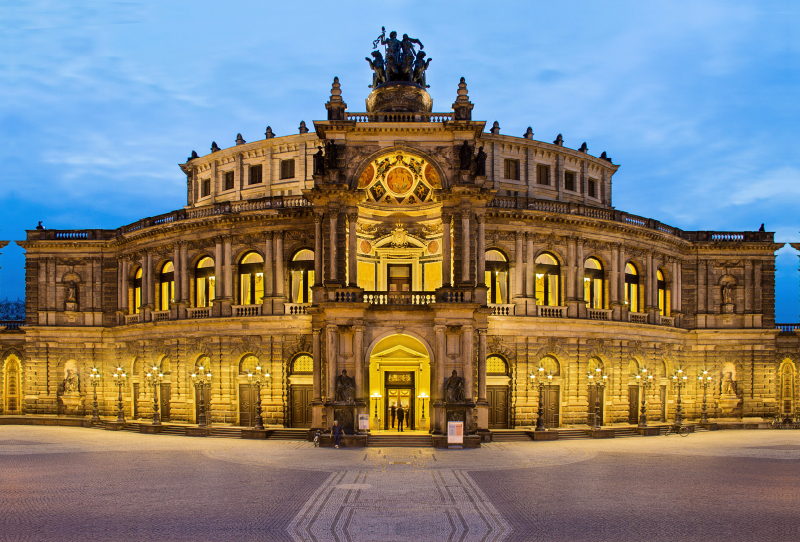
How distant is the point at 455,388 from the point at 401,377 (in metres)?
6.91

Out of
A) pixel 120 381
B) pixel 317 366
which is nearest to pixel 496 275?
pixel 317 366

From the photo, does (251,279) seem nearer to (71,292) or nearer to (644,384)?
(71,292)

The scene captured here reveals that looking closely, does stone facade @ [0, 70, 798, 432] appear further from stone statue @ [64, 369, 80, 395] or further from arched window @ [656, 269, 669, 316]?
stone statue @ [64, 369, 80, 395]

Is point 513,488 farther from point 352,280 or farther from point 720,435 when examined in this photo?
point 720,435

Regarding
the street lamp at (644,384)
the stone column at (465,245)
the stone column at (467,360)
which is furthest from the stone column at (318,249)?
the street lamp at (644,384)

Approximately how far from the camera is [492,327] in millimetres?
50031

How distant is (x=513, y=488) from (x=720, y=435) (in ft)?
97.8

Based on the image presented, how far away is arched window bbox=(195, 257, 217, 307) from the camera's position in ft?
181

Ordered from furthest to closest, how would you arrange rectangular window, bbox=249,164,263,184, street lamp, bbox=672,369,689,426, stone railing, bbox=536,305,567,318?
rectangular window, bbox=249,164,263,184 < street lamp, bbox=672,369,689,426 < stone railing, bbox=536,305,567,318

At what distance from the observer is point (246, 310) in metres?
52.7

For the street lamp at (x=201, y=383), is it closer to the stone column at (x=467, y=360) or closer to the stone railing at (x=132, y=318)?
the stone railing at (x=132, y=318)

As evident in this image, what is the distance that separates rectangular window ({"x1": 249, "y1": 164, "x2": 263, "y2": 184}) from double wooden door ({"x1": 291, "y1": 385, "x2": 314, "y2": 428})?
17277 millimetres

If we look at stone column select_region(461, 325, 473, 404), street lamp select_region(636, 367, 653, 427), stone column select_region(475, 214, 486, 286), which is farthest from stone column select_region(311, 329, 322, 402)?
street lamp select_region(636, 367, 653, 427)

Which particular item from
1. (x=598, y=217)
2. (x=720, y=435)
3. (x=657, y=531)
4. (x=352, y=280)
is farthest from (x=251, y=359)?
(x=657, y=531)
